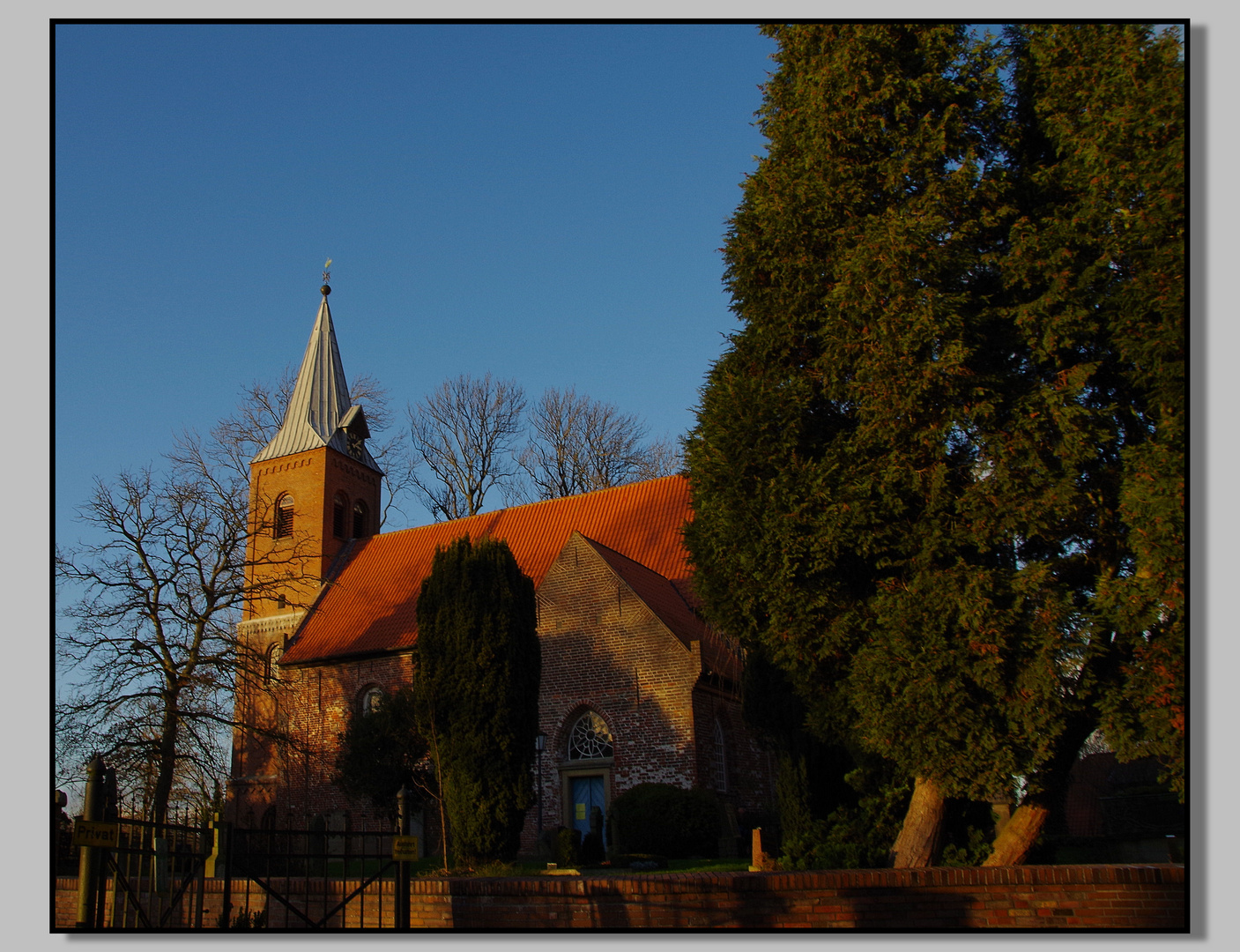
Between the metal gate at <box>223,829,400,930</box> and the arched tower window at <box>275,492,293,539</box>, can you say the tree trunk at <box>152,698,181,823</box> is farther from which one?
the arched tower window at <box>275,492,293,539</box>

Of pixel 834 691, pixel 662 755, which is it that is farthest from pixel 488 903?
pixel 662 755

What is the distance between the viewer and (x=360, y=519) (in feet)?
103

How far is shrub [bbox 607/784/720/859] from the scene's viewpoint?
15922 millimetres

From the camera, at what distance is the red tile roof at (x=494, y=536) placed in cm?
2402

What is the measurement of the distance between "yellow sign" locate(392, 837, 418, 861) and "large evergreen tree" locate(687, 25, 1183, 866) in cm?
411

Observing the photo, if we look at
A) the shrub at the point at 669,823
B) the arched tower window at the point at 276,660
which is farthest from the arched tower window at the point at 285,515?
the shrub at the point at 669,823

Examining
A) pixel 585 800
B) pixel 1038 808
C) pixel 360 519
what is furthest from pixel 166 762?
pixel 1038 808

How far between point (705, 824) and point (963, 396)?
9.35 m

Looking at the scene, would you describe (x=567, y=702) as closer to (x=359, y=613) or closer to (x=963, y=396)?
(x=359, y=613)

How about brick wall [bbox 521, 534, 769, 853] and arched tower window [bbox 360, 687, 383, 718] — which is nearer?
brick wall [bbox 521, 534, 769, 853]

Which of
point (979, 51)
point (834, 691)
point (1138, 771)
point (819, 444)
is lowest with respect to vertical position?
point (1138, 771)

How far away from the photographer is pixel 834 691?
10.2 metres

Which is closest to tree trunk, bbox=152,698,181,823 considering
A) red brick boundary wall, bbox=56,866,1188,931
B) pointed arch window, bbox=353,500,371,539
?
red brick boundary wall, bbox=56,866,1188,931
